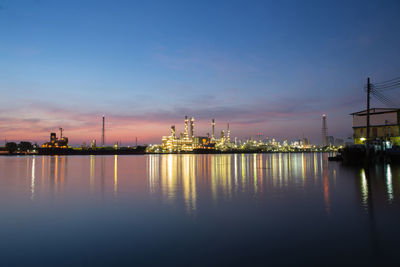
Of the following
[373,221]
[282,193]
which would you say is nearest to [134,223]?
[373,221]

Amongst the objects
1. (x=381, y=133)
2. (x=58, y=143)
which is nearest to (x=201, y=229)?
(x=381, y=133)

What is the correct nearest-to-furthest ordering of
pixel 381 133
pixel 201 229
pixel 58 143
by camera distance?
pixel 201 229
pixel 381 133
pixel 58 143

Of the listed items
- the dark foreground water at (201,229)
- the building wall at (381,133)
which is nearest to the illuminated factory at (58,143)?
the building wall at (381,133)

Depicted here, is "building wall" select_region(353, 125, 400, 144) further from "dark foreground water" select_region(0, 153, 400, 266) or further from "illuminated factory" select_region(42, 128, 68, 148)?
"illuminated factory" select_region(42, 128, 68, 148)

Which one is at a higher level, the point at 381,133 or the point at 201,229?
the point at 381,133

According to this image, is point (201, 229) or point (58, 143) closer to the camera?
point (201, 229)

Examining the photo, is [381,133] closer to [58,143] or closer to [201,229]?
[201,229]

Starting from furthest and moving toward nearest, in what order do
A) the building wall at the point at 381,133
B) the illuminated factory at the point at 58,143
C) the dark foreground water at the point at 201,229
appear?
the illuminated factory at the point at 58,143 < the building wall at the point at 381,133 < the dark foreground water at the point at 201,229

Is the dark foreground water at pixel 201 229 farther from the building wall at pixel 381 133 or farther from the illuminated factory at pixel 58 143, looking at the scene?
the illuminated factory at pixel 58 143

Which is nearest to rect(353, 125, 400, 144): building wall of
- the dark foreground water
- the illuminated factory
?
the dark foreground water

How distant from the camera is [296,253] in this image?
280 inches

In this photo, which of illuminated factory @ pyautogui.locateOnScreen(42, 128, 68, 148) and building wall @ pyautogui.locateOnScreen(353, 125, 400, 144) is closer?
building wall @ pyautogui.locateOnScreen(353, 125, 400, 144)

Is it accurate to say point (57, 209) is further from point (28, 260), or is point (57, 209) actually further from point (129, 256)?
point (129, 256)

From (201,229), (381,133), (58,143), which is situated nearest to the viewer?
(201,229)
